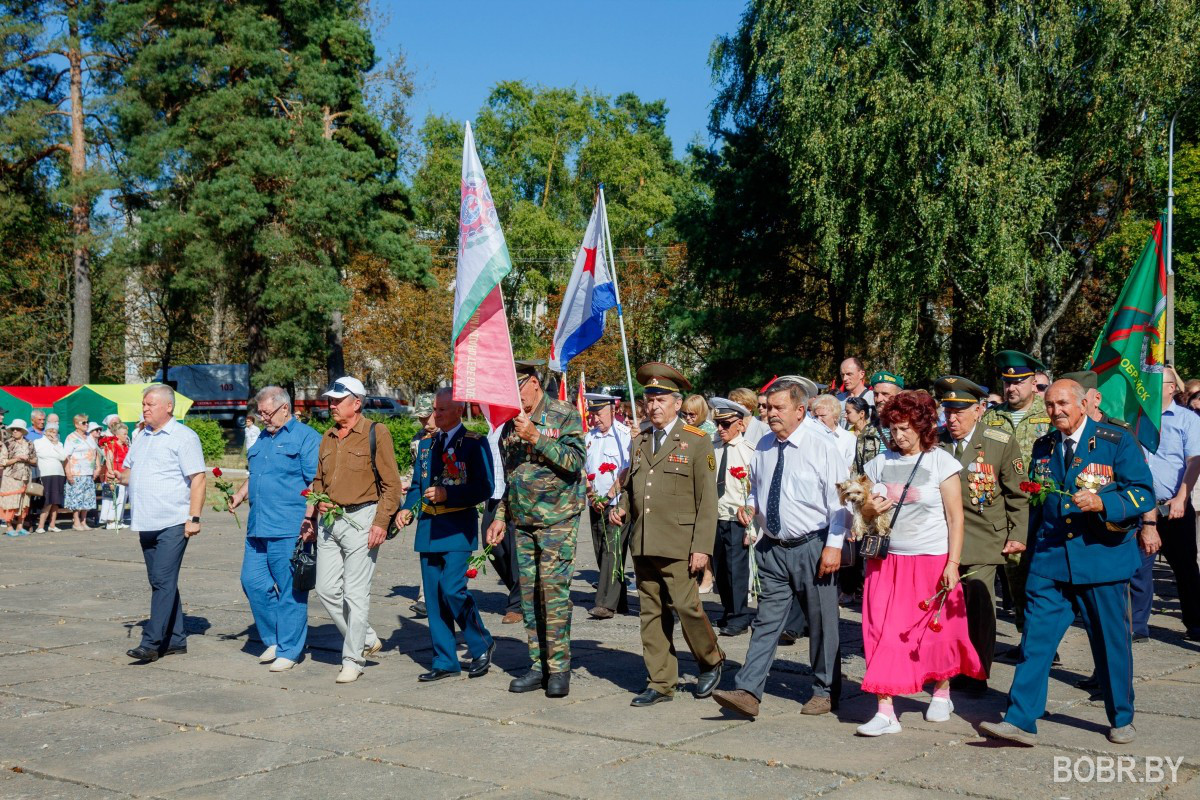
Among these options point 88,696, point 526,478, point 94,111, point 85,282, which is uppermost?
point 94,111

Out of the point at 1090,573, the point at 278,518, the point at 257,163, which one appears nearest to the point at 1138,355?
the point at 1090,573

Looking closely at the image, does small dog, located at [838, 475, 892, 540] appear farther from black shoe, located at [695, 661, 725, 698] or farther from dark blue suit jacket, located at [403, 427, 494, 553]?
dark blue suit jacket, located at [403, 427, 494, 553]

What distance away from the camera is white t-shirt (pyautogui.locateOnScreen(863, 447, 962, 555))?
630cm

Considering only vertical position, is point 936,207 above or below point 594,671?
above

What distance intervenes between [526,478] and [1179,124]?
2337 centimetres

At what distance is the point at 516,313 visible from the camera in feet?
200

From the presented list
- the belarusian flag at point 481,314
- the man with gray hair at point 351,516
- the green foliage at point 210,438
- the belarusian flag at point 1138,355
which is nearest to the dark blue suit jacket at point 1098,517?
the belarusian flag at point 1138,355

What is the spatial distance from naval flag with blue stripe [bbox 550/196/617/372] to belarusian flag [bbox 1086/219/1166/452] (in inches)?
152

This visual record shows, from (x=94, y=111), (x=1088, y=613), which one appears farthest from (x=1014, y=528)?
(x=94, y=111)

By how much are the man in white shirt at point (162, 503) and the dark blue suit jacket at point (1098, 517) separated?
5744 mm

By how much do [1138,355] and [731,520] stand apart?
3368 mm

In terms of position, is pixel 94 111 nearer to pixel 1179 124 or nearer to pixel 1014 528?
pixel 1179 124

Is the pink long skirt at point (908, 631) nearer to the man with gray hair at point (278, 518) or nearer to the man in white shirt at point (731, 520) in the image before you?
the man in white shirt at point (731, 520)

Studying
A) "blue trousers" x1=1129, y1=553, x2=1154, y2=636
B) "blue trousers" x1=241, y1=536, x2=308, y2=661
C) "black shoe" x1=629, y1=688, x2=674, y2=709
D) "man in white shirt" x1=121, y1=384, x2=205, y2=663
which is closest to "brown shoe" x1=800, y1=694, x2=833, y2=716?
"black shoe" x1=629, y1=688, x2=674, y2=709
